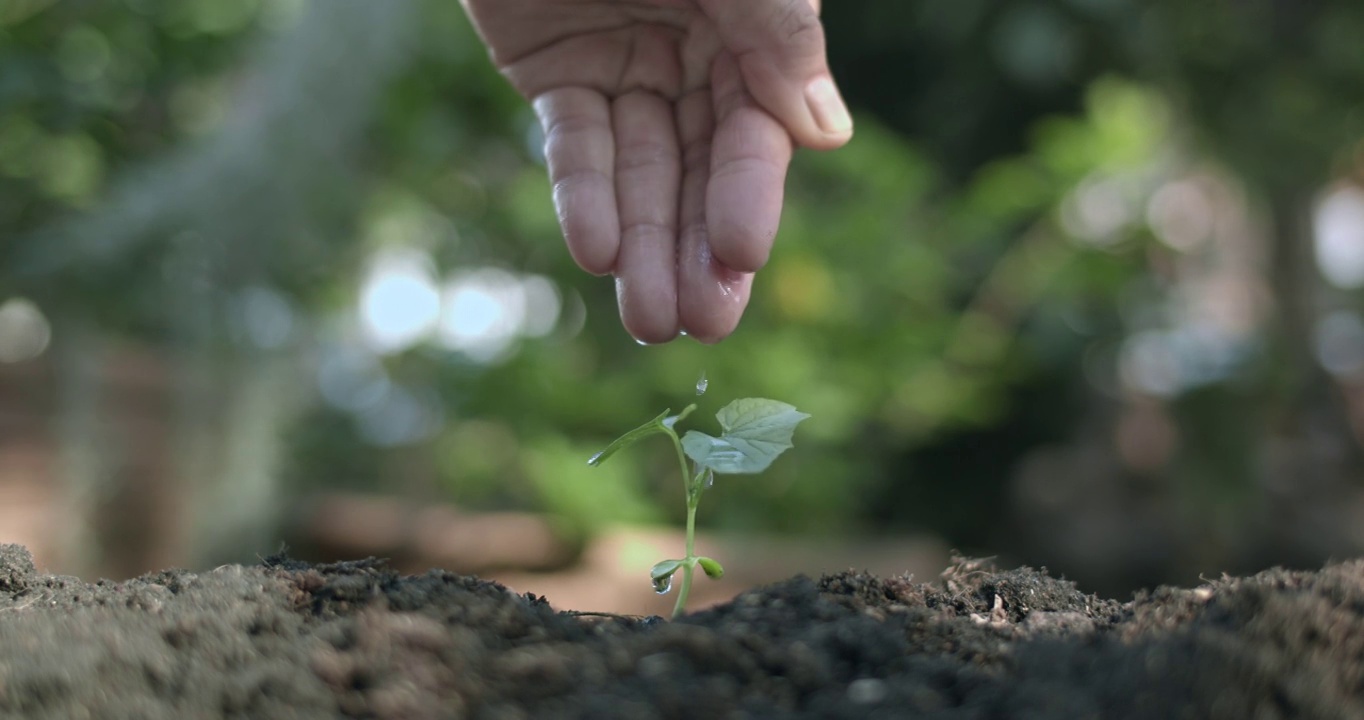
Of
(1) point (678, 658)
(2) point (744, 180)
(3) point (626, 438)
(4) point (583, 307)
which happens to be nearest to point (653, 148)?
(2) point (744, 180)

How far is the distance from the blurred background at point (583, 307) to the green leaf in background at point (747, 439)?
1.40 metres

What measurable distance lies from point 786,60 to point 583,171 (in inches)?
8.8

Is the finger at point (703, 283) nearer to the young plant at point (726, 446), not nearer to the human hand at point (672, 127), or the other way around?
the human hand at point (672, 127)

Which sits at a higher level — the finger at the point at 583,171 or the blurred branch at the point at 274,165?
the blurred branch at the point at 274,165

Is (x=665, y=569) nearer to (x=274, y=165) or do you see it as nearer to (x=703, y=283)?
(x=703, y=283)

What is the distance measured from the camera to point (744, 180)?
0.91 m

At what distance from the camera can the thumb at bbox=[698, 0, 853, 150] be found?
0.93 m

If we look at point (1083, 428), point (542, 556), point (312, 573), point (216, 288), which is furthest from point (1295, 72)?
point (312, 573)

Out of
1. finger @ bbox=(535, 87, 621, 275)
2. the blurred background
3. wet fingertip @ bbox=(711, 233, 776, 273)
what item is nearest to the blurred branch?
the blurred background

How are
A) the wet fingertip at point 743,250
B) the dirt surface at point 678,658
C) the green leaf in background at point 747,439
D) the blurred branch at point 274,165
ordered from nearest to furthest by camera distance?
the dirt surface at point 678,658 < the green leaf in background at point 747,439 < the wet fingertip at point 743,250 < the blurred branch at point 274,165

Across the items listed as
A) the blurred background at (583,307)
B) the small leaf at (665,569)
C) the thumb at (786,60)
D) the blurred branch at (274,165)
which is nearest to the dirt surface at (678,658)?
the small leaf at (665,569)

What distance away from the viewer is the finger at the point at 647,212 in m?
0.91

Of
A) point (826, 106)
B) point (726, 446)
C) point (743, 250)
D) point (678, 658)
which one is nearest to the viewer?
point (678, 658)

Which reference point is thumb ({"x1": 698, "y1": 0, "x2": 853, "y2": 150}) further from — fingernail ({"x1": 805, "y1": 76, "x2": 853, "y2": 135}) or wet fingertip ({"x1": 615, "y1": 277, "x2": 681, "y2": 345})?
wet fingertip ({"x1": 615, "y1": 277, "x2": 681, "y2": 345})
